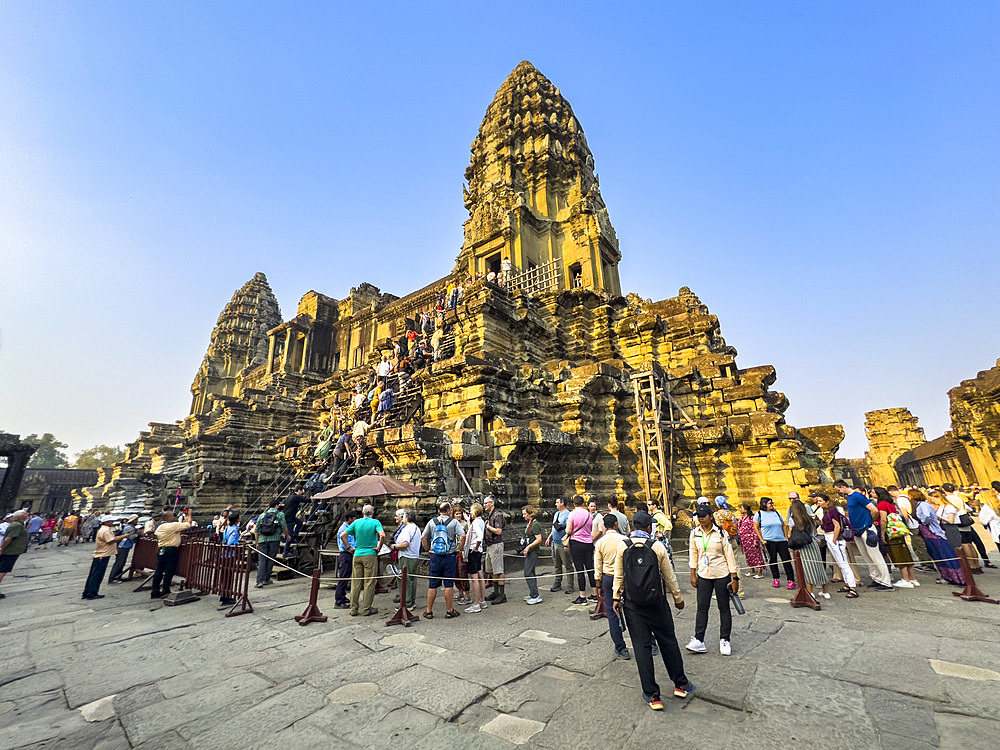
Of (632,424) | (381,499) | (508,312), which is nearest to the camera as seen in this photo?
(381,499)

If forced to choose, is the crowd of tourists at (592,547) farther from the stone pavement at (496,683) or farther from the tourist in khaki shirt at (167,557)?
the stone pavement at (496,683)

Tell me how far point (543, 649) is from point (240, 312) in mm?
47787

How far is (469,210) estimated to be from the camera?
23.5 meters

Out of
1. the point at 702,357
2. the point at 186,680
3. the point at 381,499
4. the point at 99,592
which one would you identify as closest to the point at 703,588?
the point at 186,680

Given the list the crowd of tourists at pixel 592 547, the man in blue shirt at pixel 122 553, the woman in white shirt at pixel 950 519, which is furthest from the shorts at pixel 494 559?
the man in blue shirt at pixel 122 553

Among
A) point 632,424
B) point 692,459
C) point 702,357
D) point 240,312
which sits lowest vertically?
point 692,459

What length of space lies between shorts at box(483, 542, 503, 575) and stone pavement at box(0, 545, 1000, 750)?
2.72 ft

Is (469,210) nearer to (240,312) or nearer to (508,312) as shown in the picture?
(508,312)

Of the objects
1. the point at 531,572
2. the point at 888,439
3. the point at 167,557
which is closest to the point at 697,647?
the point at 531,572

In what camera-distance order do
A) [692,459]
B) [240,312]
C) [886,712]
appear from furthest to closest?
[240,312] → [692,459] → [886,712]

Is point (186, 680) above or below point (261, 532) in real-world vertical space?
below

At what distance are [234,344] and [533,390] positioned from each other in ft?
131

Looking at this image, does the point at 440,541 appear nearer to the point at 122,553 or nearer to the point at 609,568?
the point at 609,568

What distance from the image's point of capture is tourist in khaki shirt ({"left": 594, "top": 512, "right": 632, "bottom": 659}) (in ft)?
14.2
